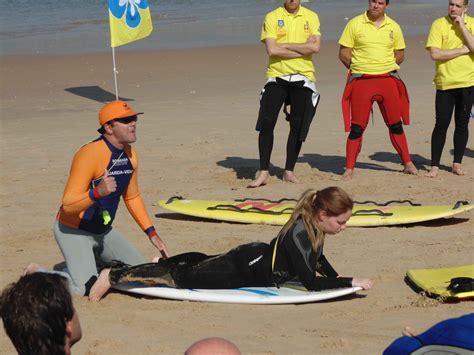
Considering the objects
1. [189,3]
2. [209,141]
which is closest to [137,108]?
[209,141]

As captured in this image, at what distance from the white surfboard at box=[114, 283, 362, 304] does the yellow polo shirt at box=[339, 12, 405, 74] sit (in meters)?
3.94

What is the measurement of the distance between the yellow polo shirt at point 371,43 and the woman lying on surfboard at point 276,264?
12.3 feet

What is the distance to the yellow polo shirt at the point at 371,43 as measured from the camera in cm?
986

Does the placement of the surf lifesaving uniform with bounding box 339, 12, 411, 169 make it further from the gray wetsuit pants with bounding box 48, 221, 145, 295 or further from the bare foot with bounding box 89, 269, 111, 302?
the bare foot with bounding box 89, 269, 111, 302

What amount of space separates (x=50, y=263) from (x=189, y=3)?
1087 inches

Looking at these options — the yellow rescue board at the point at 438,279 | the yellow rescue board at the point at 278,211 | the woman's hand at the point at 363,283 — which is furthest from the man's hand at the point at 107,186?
the yellow rescue board at the point at 278,211

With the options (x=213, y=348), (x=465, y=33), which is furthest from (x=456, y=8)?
(x=213, y=348)

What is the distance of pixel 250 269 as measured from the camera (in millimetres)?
6508

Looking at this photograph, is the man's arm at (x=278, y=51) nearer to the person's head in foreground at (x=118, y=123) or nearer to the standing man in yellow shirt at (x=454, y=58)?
the standing man in yellow shirt at (x=454, y=58)

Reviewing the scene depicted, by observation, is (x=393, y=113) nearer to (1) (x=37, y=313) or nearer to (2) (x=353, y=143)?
(2) (x=353, y=143)

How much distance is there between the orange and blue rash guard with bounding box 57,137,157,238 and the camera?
6.55 m

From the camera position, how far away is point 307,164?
1116 centimetres

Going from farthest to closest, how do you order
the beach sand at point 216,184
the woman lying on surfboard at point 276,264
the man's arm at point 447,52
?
the man's arm at point 447,52, the woman lying on surfboard at point 276,264, the beach sand at point 216,184

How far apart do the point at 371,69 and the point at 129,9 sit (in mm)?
5603
